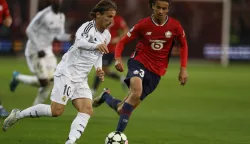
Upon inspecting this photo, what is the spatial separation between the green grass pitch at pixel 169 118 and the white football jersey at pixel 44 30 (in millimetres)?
1206

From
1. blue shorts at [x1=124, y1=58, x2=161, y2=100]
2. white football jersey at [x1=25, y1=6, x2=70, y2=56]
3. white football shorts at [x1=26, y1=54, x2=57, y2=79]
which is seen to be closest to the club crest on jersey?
blue shorts at [x1=124, y1=58, x2=161, y2=100]

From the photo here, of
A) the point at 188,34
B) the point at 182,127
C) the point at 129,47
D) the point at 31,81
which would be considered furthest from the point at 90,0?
the point at 182,127

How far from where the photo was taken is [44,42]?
1357 centimetres

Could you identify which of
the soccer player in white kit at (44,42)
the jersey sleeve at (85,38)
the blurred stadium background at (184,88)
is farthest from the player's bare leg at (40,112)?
the soccer player in white kit at (44,42)

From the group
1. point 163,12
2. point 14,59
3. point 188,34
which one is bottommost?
point 14,59

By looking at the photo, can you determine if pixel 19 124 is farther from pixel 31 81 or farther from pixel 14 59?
pixel 14 59

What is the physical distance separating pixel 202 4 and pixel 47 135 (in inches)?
786

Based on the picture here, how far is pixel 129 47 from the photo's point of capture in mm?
28344

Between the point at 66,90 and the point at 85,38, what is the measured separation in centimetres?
71

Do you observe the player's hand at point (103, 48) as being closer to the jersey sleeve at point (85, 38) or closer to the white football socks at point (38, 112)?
the jersey sleeve at point (85, 38)

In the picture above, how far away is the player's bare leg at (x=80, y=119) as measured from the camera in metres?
8.44

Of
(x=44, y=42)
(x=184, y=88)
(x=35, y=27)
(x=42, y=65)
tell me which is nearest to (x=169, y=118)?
(x=42, y=65)

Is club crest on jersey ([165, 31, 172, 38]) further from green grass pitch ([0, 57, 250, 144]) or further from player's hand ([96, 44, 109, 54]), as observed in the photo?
player's hand ([96, 44, 109, 54])

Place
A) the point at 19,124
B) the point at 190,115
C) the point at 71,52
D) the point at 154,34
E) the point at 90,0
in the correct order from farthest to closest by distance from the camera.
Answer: the point at 90,0, the point at 190,115, the point at 19,124, the point at 154,34, the point at 71,52
